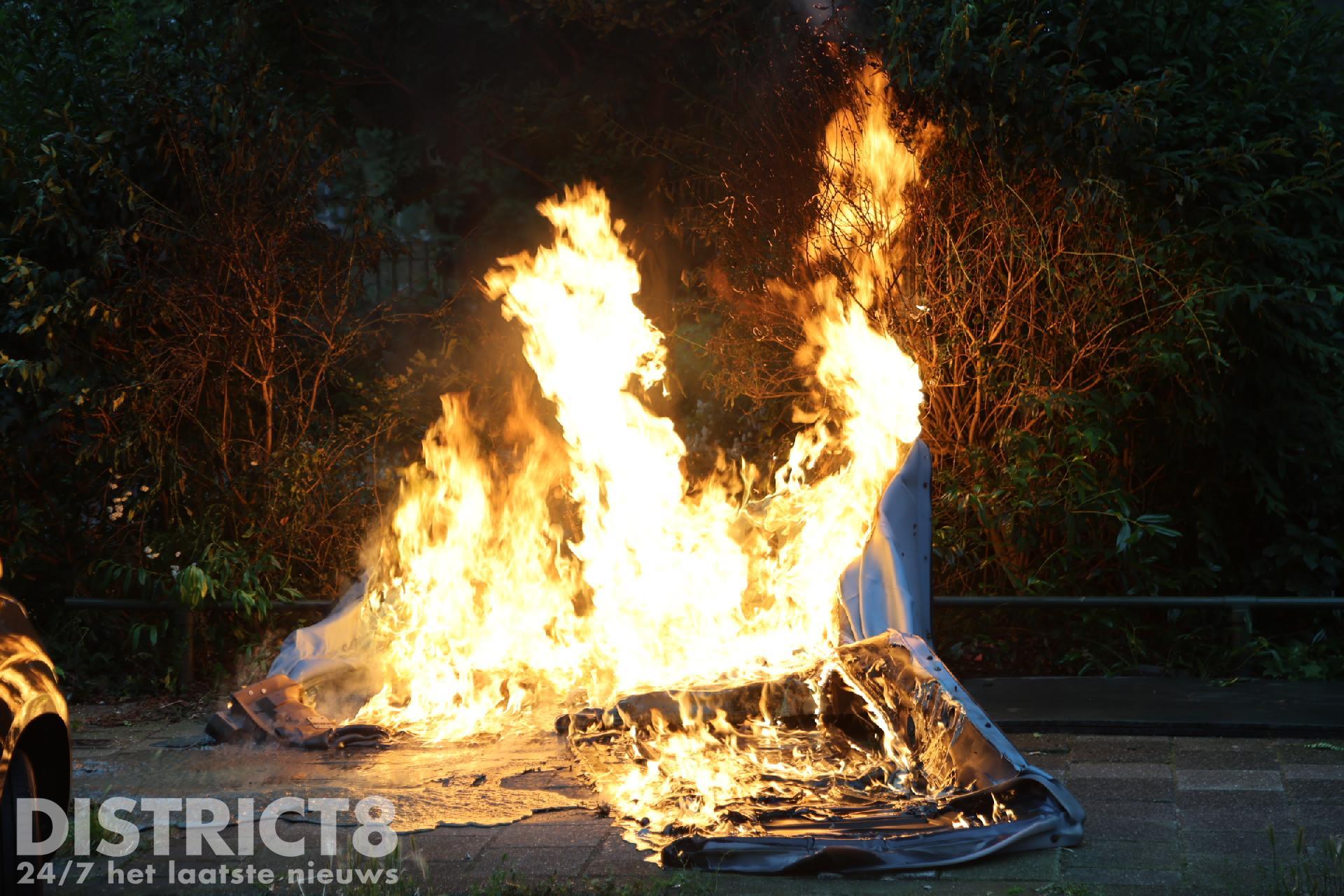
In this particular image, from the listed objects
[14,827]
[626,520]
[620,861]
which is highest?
[626,520]

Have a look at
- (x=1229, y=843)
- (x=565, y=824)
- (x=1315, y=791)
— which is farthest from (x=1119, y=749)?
(x=565, y=824)

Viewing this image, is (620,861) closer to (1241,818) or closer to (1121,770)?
(1241,818)

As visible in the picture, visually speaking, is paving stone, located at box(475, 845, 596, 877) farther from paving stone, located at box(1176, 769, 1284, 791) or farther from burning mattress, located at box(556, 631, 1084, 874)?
paving stone, located at box(1176, 769, 1284, 791)

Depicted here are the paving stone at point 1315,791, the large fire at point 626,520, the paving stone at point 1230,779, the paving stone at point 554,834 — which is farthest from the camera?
the large fire at point 626,520

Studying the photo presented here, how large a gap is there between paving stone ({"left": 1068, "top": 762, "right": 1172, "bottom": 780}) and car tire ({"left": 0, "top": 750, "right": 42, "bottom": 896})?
14.1 ft

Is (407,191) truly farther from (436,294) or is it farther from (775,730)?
(775,730)

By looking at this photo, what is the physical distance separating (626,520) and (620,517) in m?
0.04

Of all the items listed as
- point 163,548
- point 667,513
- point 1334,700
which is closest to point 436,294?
point 163,548

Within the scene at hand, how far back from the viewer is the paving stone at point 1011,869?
5.13 meters

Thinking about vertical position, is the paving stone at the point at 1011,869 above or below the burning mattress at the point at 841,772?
below

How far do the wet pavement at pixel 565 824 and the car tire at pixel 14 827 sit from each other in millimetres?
584

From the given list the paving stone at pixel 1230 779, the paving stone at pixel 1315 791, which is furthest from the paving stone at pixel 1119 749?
the paving stone at pixel 1315 791

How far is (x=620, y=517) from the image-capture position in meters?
8.38

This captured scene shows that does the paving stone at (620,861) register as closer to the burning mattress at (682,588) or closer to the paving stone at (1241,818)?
the burning mattress at (682,588)
